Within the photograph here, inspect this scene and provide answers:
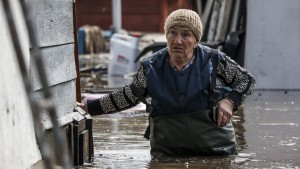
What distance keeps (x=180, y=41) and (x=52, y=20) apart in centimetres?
90

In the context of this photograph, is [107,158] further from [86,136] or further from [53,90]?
[53,90]

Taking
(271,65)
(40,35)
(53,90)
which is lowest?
(271,65)

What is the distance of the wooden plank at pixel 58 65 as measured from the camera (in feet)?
14.6

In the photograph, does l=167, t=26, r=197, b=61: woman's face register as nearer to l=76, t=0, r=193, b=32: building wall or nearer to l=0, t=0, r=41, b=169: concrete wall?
l=0, t=0, r=41, b=169: concrete wall

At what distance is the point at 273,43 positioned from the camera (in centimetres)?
1109

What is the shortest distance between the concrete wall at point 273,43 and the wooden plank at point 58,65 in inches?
250

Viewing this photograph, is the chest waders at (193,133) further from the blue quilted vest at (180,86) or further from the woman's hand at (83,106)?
the woman's hand at (83,106)

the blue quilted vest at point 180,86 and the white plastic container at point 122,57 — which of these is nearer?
the blue quilted vest at point 180,86

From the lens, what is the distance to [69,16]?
494 centimetres

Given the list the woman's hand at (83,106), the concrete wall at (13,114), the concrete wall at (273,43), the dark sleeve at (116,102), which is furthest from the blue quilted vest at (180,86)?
the concrete wall at (273,43)

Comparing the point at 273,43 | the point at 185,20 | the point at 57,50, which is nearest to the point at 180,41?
the point at 185,20

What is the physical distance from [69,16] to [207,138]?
1.24 meters

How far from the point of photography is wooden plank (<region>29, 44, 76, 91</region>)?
4461 millimetres

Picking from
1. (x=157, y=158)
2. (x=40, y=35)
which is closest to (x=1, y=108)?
(x=40, y=35)
